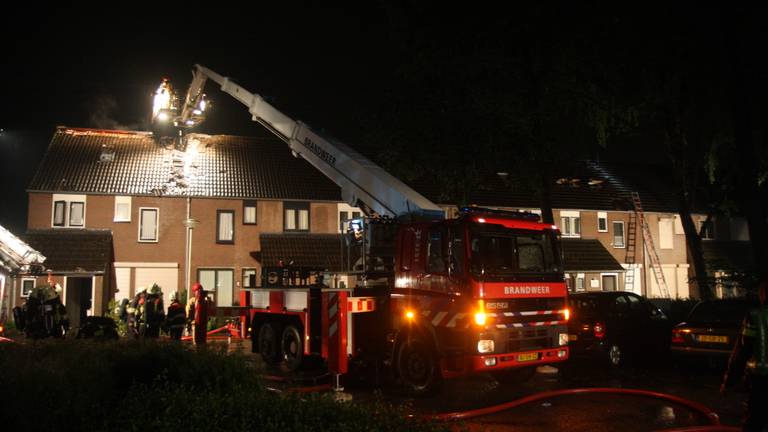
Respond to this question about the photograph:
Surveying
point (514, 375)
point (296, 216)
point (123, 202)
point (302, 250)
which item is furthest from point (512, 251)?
point (123, 202)

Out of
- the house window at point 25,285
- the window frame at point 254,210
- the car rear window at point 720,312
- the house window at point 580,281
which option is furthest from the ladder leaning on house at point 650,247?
the house window at point 25,285

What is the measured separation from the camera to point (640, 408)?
29.4 ft

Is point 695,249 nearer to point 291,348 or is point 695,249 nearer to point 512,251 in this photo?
point 512,251

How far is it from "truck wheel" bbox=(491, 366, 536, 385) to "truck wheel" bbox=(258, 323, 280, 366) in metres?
4.31

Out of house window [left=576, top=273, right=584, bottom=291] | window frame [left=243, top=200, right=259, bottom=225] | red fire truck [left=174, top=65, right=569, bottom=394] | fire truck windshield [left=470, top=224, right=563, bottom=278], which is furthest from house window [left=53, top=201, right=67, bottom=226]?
house window [left=576, top=273, right=584, bottom=291]

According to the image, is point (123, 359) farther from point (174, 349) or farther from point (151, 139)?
point (151, 139)

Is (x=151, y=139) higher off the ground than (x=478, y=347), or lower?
higher

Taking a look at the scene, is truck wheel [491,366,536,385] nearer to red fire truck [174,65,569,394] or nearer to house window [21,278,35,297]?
red fire truck [174,65,569,394]

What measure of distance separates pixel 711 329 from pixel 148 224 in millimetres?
21951

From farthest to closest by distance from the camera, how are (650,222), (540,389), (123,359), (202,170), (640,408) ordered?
(650,222), (202,170), (540,389), (640,408), (123,359)

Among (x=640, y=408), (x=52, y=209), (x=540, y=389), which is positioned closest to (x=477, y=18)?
(x=540, y=389)

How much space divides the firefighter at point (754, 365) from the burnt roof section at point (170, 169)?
23399 mm

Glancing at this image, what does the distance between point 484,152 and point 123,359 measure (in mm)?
10637

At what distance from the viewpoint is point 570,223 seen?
107 feet
